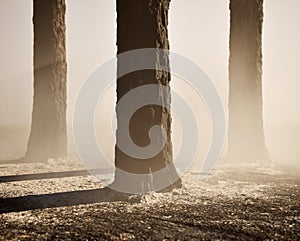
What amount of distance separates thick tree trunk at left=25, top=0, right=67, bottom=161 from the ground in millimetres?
2091

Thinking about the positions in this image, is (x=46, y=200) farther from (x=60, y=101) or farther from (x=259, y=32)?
(x=259, y=32)

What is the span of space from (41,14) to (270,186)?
617cm

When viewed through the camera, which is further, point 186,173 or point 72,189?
point 186,173

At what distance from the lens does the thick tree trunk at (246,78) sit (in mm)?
9461

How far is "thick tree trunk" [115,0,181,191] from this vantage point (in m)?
5.58

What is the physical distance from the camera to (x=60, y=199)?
497 cm

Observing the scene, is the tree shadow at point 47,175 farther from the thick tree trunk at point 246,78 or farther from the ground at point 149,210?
the thick tree trunk at point 246,78

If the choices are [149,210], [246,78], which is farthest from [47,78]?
[149,210]

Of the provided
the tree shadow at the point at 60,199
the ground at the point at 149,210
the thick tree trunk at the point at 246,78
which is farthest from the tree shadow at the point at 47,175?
the thick tree trunk at the point at 246,78

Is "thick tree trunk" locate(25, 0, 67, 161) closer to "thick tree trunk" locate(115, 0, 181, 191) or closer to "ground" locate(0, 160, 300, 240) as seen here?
"ground" locate(0, 160, 300, 240)

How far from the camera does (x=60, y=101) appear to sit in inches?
358

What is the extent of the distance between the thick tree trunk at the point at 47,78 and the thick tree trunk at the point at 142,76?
366 cm

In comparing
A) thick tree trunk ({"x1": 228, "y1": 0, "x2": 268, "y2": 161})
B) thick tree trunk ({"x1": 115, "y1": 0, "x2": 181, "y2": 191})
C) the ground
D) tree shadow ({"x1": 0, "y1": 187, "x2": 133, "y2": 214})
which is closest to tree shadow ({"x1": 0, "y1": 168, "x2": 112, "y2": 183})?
the ground

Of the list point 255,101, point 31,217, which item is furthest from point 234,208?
point 255,101
